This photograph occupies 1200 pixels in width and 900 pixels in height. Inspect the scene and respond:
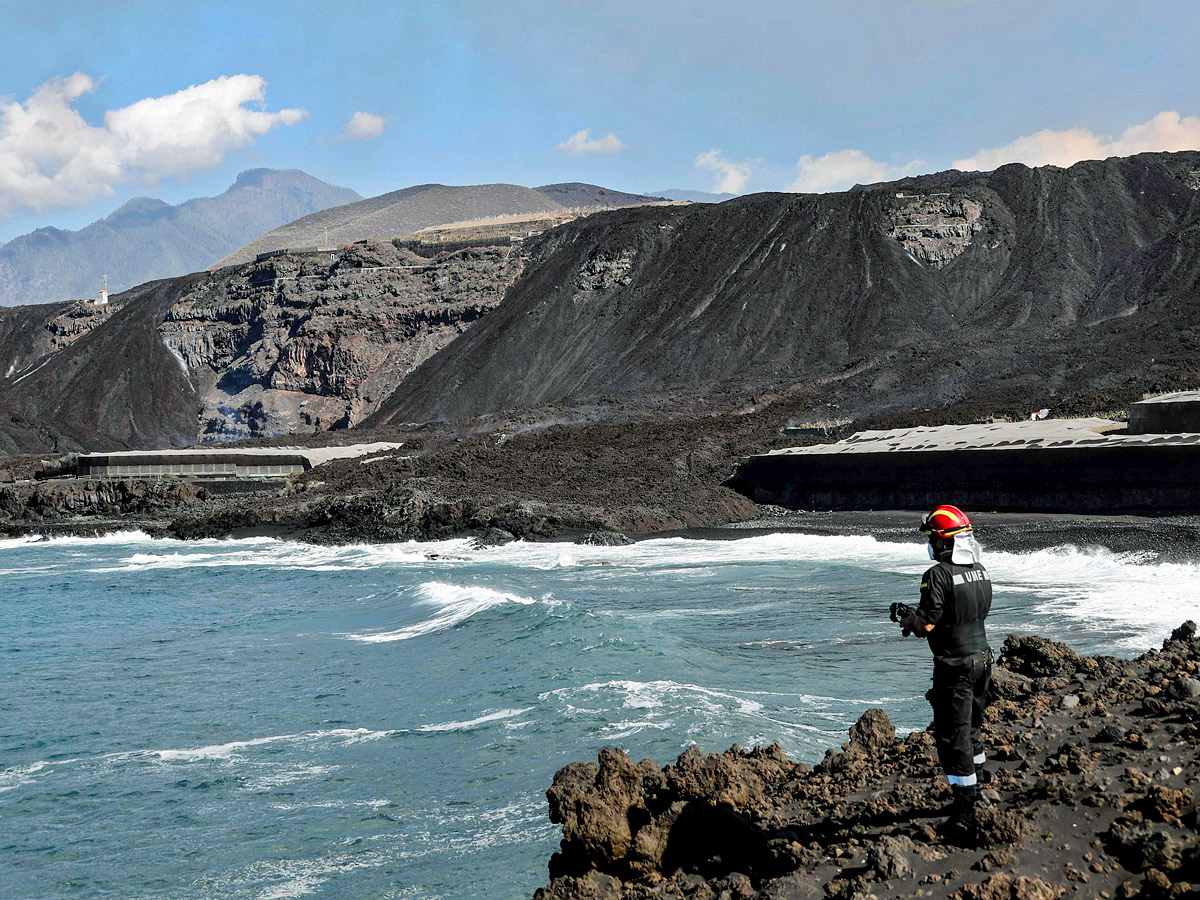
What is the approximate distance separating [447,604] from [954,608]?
15.8 meters

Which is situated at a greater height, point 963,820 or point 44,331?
point 44,331

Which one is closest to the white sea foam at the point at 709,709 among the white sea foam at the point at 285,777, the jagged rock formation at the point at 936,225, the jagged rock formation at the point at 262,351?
the white sea foam at the point at 285,777

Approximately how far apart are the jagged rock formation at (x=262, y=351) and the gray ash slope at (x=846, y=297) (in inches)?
252

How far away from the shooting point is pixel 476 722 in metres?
12.0

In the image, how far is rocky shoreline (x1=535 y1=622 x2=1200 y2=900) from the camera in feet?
17.1

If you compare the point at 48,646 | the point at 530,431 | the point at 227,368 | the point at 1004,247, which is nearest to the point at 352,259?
the point at 227,368

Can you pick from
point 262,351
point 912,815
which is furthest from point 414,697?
point 262,351

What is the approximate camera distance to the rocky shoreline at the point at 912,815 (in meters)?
5.22

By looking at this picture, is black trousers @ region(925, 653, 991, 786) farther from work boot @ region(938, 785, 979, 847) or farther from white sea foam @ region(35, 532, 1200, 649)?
white sea foam @ region(35, 532, 1200, 649)

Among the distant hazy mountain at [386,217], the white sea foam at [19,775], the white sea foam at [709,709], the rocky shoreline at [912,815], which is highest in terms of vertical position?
the distant hazy mountain at [386,217]

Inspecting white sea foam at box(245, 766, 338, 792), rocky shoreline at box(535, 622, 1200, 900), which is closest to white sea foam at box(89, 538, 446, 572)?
white sea foam at box(245, 766, 338, 792)

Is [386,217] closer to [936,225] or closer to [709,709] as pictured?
[936,225]

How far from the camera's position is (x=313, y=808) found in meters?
9.77

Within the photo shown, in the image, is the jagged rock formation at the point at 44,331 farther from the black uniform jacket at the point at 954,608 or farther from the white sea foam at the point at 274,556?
the black uniform jacket at the point at 954,608
